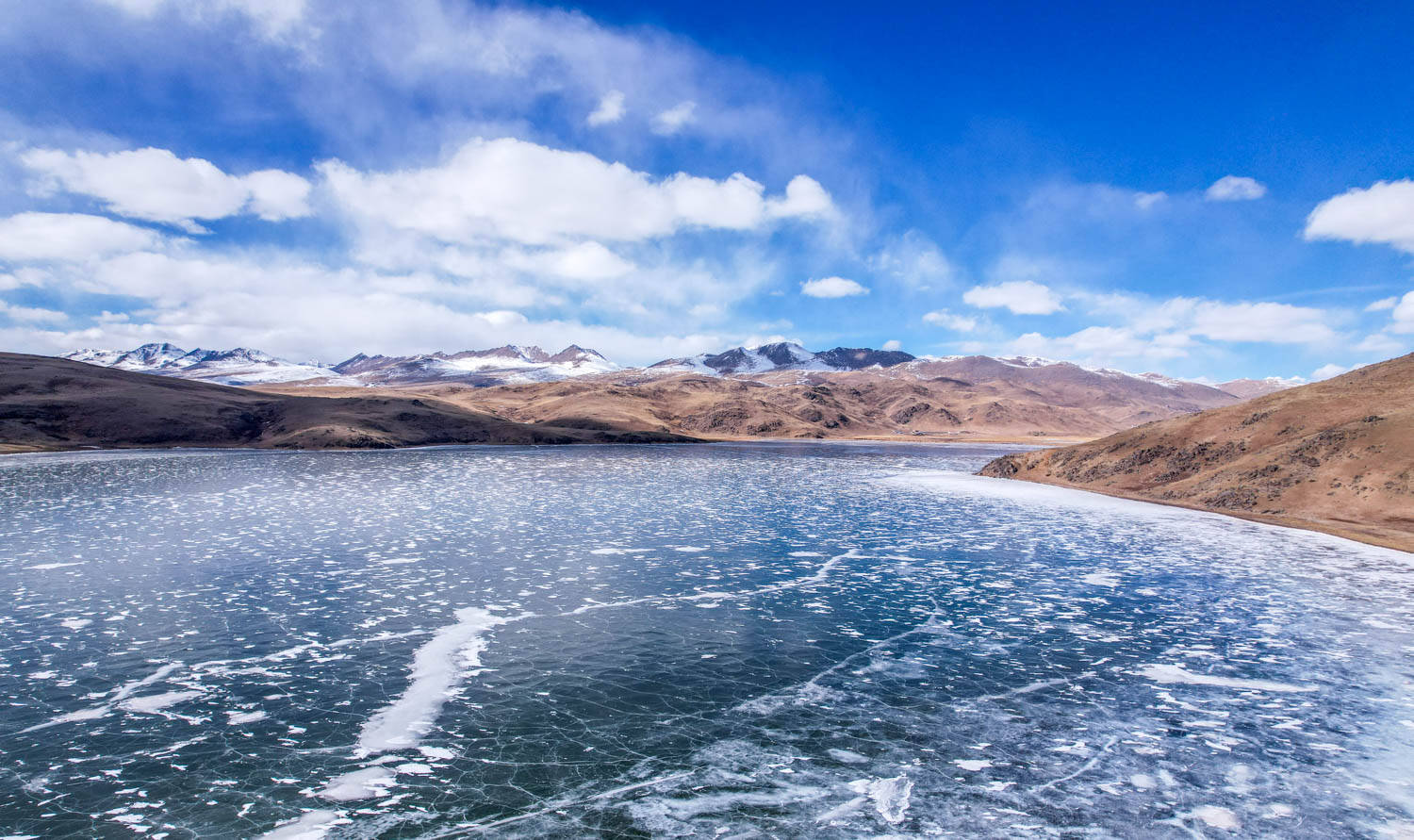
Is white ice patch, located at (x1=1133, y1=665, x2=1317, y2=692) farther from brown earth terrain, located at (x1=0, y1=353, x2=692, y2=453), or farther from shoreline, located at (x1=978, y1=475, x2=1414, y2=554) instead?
brown earth terrain, located at (x1=0, y1=353, x2=692, y2=453)

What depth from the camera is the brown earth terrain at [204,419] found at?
9294 cm

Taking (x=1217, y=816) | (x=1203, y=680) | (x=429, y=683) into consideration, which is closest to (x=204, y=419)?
(x=429, y=683)

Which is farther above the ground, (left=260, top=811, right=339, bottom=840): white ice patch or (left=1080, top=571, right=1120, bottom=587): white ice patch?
(left=1080, top=571, right=1120, bottom=587): white ice patch

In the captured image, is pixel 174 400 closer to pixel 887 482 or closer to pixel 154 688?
pixel 887 482

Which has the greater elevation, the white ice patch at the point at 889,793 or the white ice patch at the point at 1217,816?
the white ice patch at the point at 1217,816

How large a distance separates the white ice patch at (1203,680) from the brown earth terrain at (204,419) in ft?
321

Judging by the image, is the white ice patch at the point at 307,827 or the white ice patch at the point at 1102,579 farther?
the white ice patch at the point at 1102,579

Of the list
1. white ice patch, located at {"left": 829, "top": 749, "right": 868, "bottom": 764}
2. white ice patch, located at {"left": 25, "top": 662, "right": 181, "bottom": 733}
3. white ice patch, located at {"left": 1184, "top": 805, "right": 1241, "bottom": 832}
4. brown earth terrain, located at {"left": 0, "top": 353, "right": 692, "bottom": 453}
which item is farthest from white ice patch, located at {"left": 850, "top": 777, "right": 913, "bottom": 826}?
brown earth terrain, located at {"left": 0, "top": 353, "right": 692, "bottom": 453}

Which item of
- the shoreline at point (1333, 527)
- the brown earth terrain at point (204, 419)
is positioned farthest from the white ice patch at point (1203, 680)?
the brown earth terrain at point (204, 419)

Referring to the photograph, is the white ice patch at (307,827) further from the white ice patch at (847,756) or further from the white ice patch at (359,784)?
the white ice patch at (847,756)

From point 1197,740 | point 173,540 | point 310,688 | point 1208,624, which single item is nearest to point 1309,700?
point 1197,740

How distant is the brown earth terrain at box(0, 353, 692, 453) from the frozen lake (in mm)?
78846

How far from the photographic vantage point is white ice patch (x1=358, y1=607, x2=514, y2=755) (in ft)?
35.4

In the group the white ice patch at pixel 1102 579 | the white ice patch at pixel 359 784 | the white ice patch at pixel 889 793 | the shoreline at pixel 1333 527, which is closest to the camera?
the white ice patch at pixel 889 793
